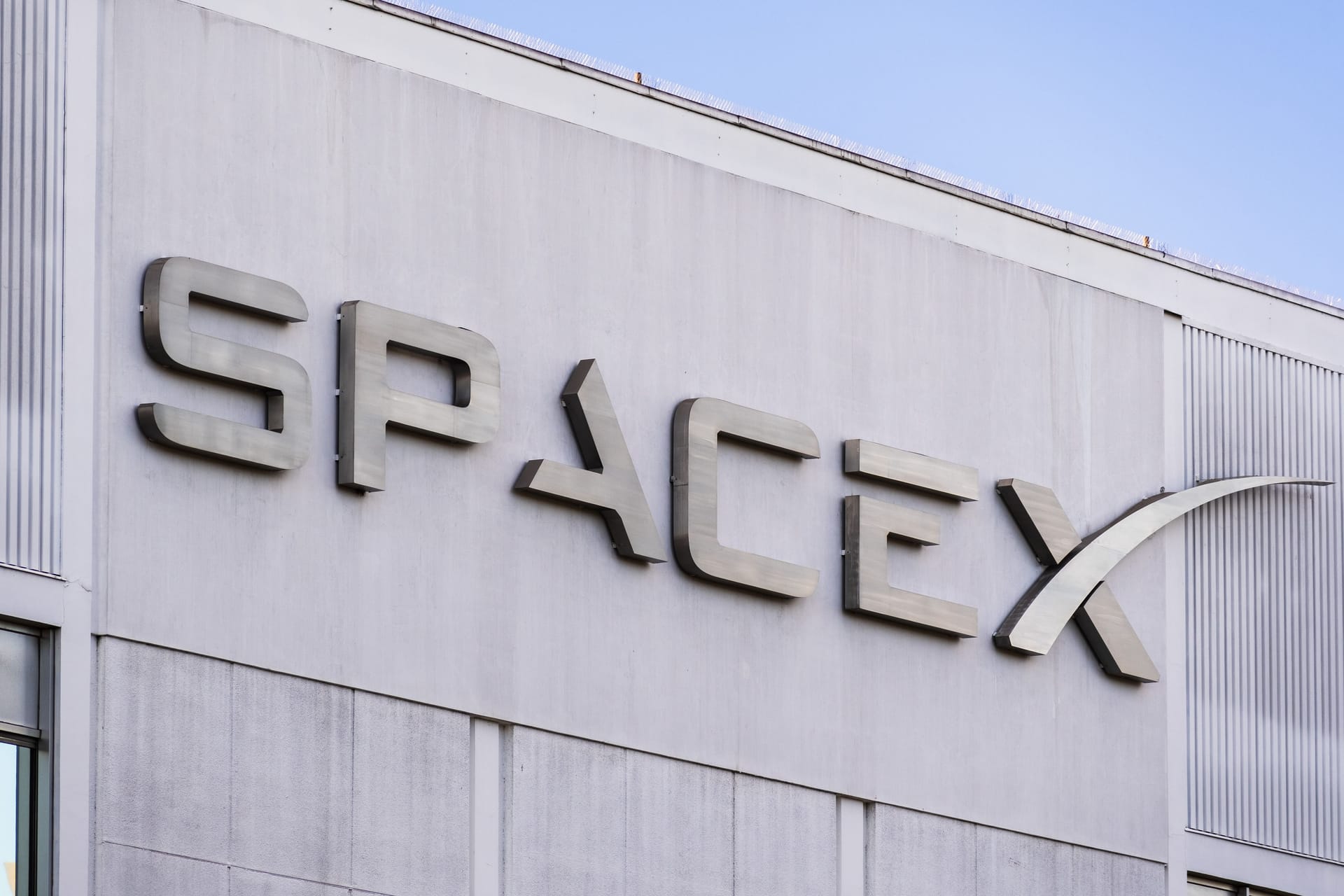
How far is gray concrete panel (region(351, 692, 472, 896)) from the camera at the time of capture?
25500 mm

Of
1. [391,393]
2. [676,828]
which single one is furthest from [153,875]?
[676,828]

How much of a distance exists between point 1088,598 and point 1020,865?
366 centimetres

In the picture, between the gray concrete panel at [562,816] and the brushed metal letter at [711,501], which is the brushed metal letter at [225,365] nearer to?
the gray concrete panel at [562,816]

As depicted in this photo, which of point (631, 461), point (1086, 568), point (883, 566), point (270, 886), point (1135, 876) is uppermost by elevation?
point (631, 461)

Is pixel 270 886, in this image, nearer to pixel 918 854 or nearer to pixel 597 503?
pixel 597 503

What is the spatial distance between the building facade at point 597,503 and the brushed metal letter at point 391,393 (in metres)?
0.06

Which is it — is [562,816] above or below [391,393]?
below

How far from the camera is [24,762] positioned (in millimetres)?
23453

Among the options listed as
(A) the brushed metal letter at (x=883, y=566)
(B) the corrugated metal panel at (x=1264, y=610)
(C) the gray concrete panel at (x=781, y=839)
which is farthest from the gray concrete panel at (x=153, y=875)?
(B) the corrugated metal panel at (x=1264, y=610)

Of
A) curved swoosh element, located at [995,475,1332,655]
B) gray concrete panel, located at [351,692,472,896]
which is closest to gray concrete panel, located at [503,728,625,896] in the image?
gray concrete panel, located at [351,692,472,896]

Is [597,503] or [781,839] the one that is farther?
[781,839]

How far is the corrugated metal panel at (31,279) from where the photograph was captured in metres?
23.6

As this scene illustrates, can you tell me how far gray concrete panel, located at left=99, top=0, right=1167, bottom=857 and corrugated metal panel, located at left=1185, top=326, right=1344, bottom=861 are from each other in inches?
33.8

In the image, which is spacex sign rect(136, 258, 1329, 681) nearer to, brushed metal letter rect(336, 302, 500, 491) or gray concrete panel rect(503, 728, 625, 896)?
brushed metal letter rect(336, 302, 500, 491)
